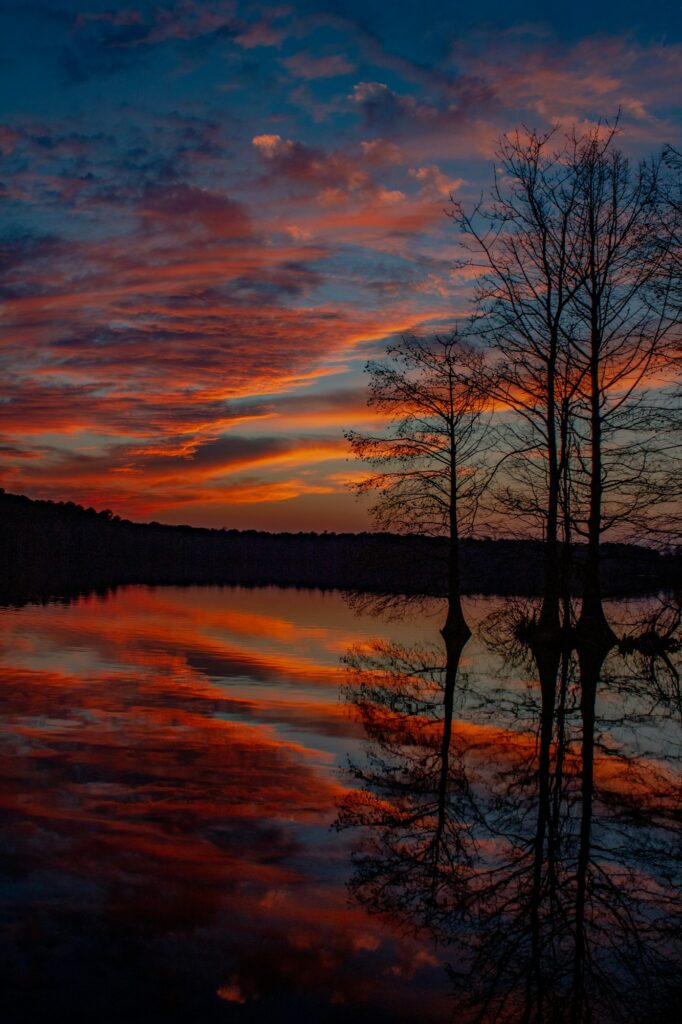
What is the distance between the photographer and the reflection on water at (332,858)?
177 inches

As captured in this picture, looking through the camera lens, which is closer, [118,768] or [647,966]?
[647,966]

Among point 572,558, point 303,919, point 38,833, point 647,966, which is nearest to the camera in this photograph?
point 647,966

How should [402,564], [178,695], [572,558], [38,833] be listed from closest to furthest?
[38,833]
[178,695]
[572,558]
[402,564]

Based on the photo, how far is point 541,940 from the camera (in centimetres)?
515

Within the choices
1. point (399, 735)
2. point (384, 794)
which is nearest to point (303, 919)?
point (384, 794)

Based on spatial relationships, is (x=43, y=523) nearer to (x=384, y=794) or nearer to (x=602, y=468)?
(x=602, y=468)

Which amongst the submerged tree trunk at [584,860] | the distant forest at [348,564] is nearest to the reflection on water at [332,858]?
the submerged tree trunk at [584,860]

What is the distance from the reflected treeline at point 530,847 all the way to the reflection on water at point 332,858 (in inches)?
0.9

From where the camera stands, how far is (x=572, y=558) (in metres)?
23.2

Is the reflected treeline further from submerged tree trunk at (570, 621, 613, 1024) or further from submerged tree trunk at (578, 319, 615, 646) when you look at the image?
submerged tree trunk at (578, 319, 615, 646)

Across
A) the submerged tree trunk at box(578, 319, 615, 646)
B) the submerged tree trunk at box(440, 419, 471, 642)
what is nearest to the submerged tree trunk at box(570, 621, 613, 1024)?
the submerged tree trunk at box(578, 319, 615, 646)

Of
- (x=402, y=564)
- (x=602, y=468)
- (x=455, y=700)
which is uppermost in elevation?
(x=602, y=468)

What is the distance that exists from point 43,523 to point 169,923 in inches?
5870

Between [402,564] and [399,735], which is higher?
[402,564]
